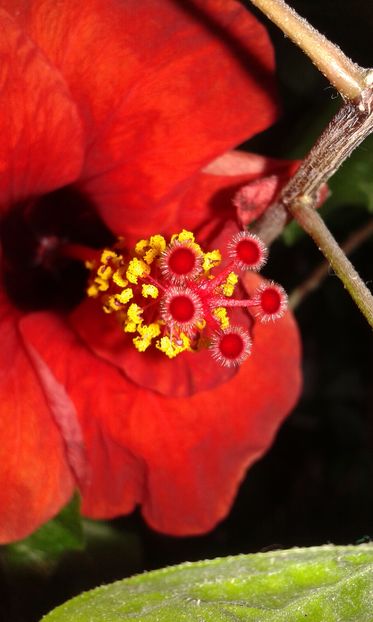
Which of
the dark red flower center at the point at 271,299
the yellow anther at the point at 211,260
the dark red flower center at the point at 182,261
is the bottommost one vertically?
the yellow anther at the point at 211,260

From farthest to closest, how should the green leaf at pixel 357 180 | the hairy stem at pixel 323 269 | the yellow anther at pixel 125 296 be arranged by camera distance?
the hairy stem at pixel 323 269
the green leaf at pixel 357 180
the yellow anther at pixel 125 296

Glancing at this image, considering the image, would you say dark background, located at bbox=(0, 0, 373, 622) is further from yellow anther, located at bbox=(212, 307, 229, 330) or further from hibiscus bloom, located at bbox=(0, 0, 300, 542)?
yellow anther, located at bbox=(212, 307, 229, 330)

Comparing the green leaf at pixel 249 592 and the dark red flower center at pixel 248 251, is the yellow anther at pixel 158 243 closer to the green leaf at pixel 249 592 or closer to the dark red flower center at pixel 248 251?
the dark red flower center at pixel 248 251

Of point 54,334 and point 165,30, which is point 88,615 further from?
point 165,30

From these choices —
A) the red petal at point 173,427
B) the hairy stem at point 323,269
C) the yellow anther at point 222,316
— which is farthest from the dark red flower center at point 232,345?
the hairy stem at point 323,269

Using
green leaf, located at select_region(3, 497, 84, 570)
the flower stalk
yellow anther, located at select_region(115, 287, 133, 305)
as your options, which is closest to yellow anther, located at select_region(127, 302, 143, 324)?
yellow anther, located at select_region(115, 287, 133, 305)

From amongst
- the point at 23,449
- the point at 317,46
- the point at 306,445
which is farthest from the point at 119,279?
the point at 306,445
